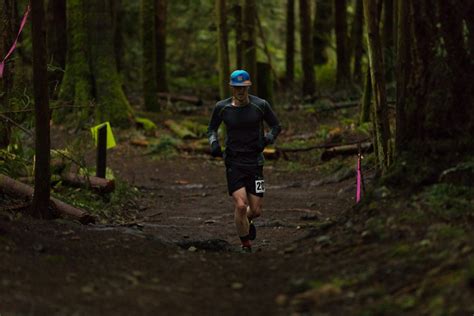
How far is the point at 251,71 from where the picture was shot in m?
23.7

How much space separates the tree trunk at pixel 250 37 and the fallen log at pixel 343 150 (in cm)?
452

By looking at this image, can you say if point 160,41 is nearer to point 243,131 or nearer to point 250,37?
point 250,37

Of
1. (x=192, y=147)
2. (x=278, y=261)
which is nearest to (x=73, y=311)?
(x=278, y=261)

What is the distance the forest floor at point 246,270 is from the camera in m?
5.91

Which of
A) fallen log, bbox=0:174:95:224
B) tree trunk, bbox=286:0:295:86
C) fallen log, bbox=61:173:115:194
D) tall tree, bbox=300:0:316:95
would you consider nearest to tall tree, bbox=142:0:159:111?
tall tree, bbox=300:0:316:95

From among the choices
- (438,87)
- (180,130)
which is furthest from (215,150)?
(180,130)

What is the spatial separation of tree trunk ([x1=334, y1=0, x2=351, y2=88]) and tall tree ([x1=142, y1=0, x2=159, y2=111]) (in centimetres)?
716

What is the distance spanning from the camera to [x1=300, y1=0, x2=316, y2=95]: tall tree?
1184 inches

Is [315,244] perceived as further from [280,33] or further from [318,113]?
[280,33]

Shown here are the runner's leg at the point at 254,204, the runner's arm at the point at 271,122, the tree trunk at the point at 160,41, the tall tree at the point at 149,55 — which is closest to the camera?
the runner's arm at the point at 271,122

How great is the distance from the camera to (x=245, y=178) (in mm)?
10539

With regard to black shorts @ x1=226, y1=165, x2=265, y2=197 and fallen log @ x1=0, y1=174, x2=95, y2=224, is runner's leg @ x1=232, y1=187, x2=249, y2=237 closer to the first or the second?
black shorts @ x1=226, y1=165, x2=265, y2=197

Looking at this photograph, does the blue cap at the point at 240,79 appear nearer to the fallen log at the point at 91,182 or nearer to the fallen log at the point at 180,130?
the fallen log at the point at 91,182

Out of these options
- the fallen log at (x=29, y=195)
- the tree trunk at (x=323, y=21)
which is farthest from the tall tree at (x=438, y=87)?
the tree trunk at (x=323, y=21)
